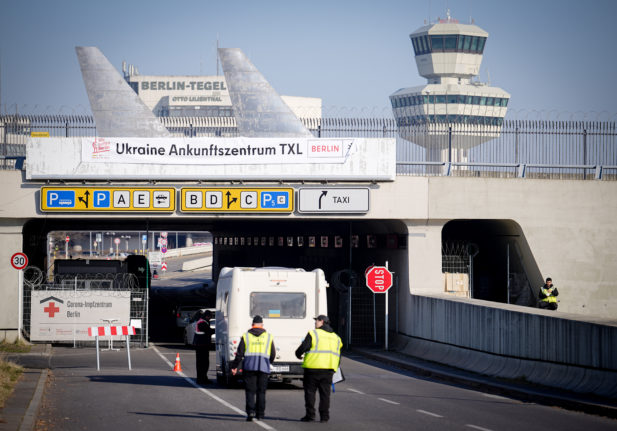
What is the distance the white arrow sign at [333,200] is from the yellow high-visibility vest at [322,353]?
1570cm

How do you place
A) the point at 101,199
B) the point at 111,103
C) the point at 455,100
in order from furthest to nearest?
the point at 455,100 → the point at 111,103 → the point at 101,199

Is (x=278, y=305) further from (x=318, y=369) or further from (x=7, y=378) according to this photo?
(x=7, y=378)

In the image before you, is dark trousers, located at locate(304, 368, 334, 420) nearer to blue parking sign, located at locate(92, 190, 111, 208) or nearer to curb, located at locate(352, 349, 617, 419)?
curb, located at locate(352, 349, 617, 419)

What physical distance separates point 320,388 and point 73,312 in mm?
18400

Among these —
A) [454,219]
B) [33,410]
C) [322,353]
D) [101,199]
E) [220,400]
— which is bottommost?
[220,400]

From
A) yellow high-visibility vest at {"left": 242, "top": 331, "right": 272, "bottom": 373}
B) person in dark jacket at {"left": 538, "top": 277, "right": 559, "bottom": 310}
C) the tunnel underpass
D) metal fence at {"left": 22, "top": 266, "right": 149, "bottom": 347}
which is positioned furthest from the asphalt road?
the tunnel underpass

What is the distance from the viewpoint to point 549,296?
29.4 metres

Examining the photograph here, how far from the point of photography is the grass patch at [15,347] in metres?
28.5

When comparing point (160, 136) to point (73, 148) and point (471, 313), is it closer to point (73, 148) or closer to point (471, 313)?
point (73, 148)

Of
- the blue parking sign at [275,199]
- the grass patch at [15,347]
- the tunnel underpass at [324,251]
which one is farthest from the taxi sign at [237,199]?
the grass patch at [15,347]

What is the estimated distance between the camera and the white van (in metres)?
18.9

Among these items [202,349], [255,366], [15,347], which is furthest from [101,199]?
[255,366]

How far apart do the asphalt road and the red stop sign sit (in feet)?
18.5

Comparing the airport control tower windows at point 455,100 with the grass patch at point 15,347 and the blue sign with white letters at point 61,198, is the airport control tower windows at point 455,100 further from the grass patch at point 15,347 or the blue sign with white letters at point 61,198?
the grass patch at point 15,347
